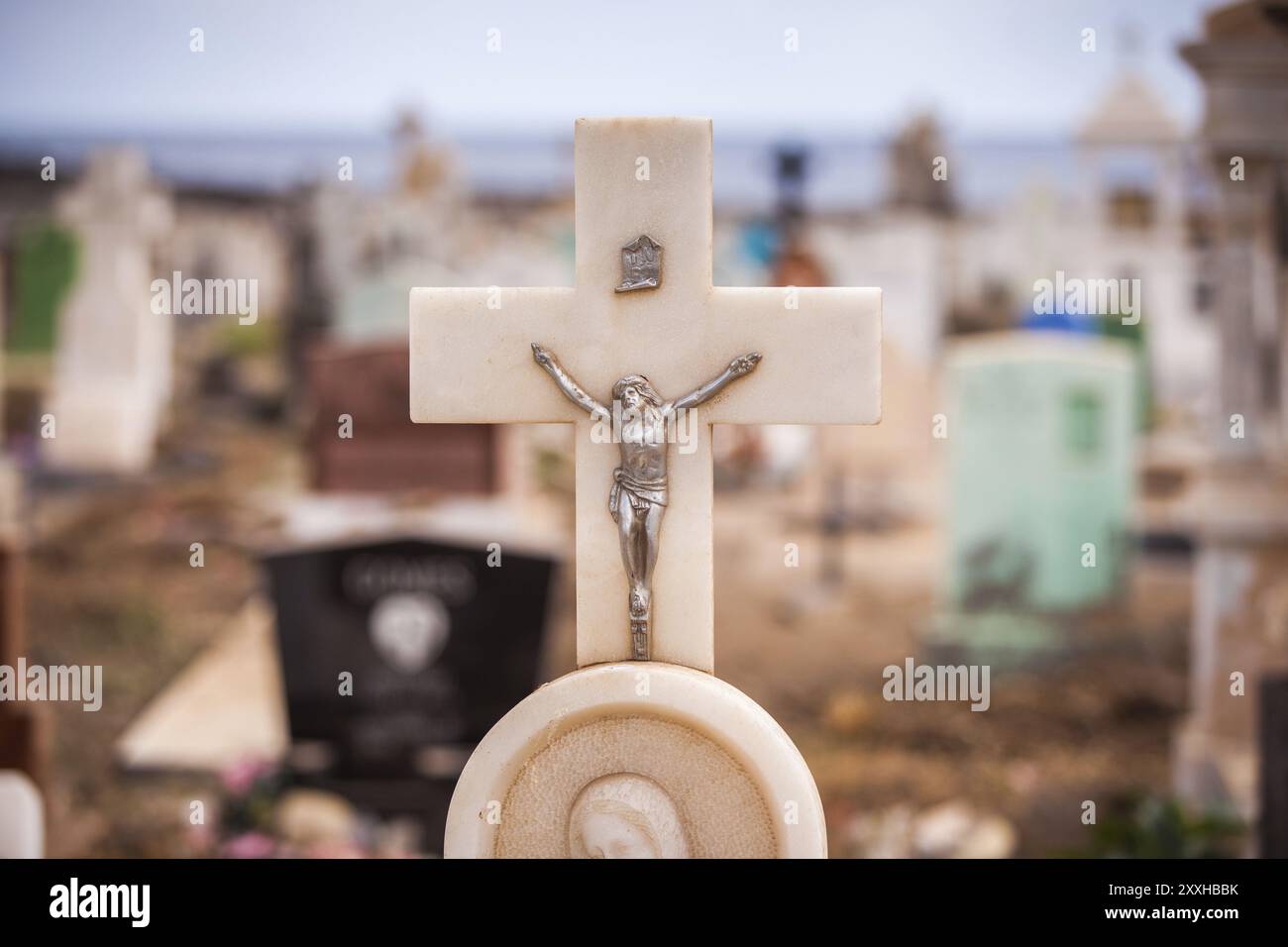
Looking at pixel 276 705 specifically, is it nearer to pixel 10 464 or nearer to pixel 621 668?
pixel 10 464

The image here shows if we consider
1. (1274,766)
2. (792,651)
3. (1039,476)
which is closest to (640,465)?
(1274,766)

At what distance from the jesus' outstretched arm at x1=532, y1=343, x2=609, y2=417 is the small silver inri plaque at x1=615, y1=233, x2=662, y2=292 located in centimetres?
25

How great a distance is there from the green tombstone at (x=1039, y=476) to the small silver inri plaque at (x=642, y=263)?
19.4 feet

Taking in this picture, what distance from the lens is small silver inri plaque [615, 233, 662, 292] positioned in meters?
2.93

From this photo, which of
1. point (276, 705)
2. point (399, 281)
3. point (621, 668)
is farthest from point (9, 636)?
point (621, 668)

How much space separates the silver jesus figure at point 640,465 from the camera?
291cm

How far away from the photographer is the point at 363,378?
27.3 ft

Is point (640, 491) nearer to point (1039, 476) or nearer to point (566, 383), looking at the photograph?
point (566, 383)

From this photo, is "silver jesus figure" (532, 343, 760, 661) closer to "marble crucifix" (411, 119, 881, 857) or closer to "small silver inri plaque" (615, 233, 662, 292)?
"marble crucifix" (411, 119, 881, 857)

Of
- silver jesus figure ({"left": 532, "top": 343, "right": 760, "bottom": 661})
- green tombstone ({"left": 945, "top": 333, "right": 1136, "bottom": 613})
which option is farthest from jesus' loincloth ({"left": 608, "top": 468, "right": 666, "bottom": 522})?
green tombstone ({"left": 945, "top": 333, "right": 1136, "bottom": 613})

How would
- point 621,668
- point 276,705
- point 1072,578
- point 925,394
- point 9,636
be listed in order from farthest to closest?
1. point 925,394
2. point 1072,578
3. point 276,705
4. point 9,636
5. point 621,668

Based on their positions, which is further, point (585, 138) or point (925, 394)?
point (925, 394)

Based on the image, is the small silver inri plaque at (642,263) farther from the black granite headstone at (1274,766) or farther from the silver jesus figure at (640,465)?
the black granite headstone at (1274,766)

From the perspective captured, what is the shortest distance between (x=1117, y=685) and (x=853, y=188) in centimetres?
419
